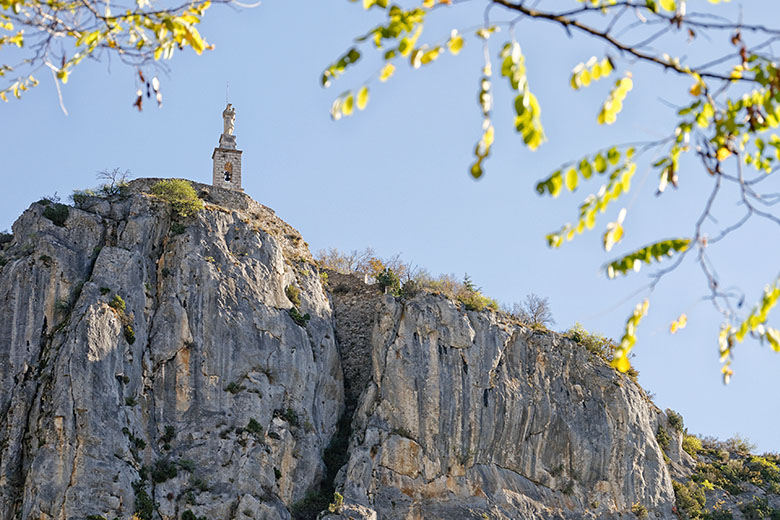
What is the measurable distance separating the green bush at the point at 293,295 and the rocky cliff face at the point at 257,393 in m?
0.18

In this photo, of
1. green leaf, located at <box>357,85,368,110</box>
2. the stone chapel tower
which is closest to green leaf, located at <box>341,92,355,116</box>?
green leaf, located at <box>357,85,368,110</box>

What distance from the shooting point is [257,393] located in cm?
3297

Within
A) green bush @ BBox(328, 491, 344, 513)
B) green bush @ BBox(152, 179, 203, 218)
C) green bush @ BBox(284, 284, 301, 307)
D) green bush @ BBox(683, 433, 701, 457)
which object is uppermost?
green bush @ BBox(152, 179, 203, 218)

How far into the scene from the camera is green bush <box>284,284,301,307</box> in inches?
1437

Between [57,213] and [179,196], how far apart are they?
13.6ft

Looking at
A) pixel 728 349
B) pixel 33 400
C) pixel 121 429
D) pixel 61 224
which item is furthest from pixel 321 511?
pixel 728 349

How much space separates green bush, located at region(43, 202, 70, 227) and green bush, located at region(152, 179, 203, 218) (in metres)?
3.26

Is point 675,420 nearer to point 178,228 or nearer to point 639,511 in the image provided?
point 639,511

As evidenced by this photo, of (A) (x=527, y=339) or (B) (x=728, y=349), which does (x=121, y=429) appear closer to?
(A) (x=527, y=339)

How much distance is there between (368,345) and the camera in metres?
37.9

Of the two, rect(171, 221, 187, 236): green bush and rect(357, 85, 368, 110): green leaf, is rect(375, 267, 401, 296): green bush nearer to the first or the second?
rect(171, 221, 187, 236): green bush

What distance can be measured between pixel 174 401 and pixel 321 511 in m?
5.69

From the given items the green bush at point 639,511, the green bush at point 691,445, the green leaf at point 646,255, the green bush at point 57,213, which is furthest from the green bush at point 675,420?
the green leaf at point 646,255

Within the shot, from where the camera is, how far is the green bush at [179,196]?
3645 centimetres
